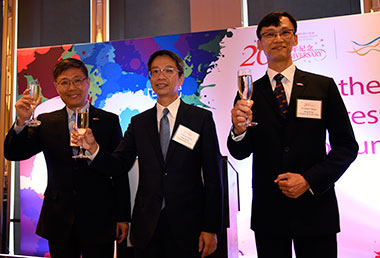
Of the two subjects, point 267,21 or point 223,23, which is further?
point 223,23

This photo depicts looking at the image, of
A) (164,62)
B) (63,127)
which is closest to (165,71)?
(164,62)

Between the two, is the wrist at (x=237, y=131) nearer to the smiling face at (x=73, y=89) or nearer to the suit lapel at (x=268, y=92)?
the suit lapel at (x=268, y=92)

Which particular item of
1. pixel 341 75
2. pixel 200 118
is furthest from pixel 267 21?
pixel 341 75

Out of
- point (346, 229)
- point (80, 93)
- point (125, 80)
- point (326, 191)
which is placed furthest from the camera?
point (125, 80)

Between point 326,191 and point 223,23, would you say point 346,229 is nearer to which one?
point 326,191

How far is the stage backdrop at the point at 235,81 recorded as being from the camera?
3.17 metres

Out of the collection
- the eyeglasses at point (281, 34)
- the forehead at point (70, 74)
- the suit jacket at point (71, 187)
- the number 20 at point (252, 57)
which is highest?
the number 20 at point (252, 57)

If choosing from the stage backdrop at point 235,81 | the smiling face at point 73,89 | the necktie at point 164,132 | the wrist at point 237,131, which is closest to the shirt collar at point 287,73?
the wrist at point 237,131

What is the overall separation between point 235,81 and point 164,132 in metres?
1.87

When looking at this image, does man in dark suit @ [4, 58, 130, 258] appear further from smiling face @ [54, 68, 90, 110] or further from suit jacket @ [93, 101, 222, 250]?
suit jacket @ [93, 101, 222, 250]

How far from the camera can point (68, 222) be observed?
6.21 feet

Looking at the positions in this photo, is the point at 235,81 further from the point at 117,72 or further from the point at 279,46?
the point at 279,46

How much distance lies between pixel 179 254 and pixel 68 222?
70cm

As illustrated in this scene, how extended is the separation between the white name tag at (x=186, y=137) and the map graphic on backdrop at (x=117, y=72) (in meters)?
1.77
